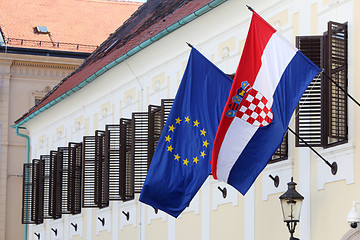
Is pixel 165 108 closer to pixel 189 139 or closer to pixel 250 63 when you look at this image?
pixel 189 139

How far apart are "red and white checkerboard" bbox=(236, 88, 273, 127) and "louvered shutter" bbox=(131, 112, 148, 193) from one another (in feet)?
26.9

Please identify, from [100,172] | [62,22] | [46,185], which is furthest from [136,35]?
[62,22]

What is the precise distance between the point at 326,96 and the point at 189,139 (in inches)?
73.9

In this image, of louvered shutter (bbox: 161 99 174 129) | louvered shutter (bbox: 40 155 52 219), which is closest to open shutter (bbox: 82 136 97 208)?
louvered shutter (bbox: 40 155 52 219)

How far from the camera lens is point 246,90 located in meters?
14.3

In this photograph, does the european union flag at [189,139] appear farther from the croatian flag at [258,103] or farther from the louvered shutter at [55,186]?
the louvered shutter at [55,186]

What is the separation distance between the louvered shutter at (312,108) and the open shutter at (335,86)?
0.46 feet

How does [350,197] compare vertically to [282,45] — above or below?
below

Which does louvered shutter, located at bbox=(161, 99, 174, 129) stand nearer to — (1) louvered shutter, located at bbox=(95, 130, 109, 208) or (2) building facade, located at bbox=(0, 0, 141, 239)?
(1) louvered shutter, located at bbox=(95, 130, 109, 208)

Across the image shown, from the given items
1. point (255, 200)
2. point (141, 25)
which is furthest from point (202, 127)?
point (141, 25)

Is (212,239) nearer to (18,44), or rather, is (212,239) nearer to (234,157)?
(234,157)

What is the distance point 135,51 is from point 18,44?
773 inches

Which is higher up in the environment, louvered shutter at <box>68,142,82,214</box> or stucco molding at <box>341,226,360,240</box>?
louvered shutter at <box>68,142,82,214</box>

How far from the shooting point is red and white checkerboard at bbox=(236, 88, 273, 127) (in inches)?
561
